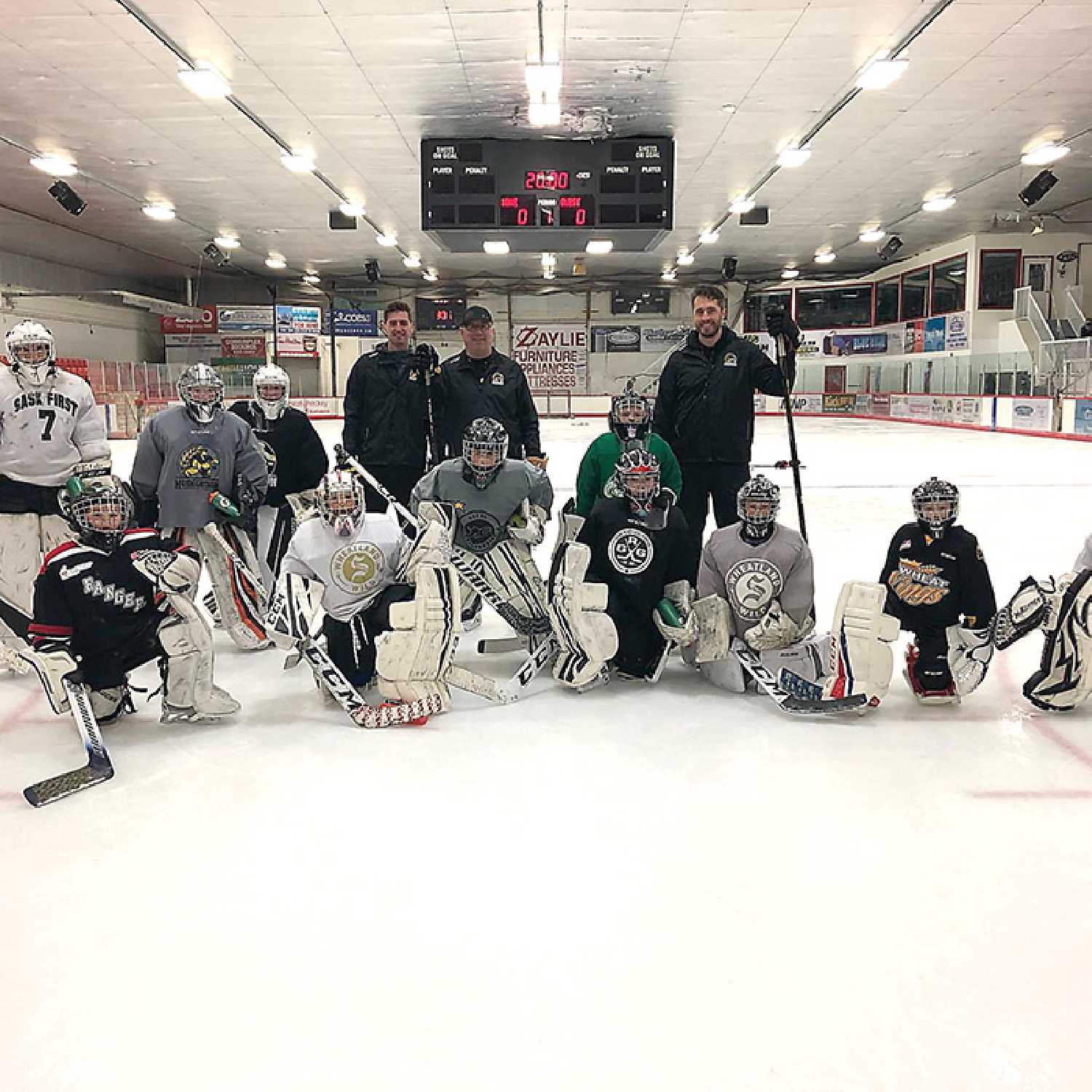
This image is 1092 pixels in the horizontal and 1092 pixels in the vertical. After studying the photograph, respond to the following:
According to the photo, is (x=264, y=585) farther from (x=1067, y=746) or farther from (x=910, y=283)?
(x=910, y=283)

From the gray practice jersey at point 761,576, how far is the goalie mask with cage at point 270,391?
205 centimetres

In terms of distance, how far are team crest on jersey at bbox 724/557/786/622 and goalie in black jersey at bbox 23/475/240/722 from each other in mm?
1743

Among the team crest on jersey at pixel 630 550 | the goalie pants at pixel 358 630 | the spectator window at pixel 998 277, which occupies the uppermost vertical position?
the spectator window at pixel 998 277

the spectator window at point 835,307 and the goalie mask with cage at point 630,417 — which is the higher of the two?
the spectator window at point 835,307

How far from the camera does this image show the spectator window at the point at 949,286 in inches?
778

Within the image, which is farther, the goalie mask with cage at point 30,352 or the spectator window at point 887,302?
the spectator window at point 887,302

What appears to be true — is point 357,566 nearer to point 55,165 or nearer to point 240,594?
point 240,594

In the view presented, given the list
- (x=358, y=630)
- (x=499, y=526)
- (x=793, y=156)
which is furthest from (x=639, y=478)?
(x=793, y=156)

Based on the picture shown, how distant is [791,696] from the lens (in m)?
3.25

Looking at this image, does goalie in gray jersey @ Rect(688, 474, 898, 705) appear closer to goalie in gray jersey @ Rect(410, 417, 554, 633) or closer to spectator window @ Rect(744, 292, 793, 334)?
goalie in gray jersey @ Rect(410, 417, 554, 633)

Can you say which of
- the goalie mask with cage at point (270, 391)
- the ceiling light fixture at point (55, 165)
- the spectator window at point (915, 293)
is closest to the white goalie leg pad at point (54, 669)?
the goalie mask with cage at point (270, 391)

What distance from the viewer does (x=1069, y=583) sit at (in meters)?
3.18

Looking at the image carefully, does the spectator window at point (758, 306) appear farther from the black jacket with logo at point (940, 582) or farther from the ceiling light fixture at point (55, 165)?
the black jacket with logo at point (940, 582)

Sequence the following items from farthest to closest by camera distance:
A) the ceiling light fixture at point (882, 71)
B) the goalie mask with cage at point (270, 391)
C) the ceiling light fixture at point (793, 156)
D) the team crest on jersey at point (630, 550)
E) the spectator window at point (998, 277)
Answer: the spectator window at point (998, 277) → the ceiling light fixture at point (793, 156) → the ceiling light fixture at point (882, 71) → the goalie mask with cage at point (270, 391) → the team crest on jersey at point (630, 550)
